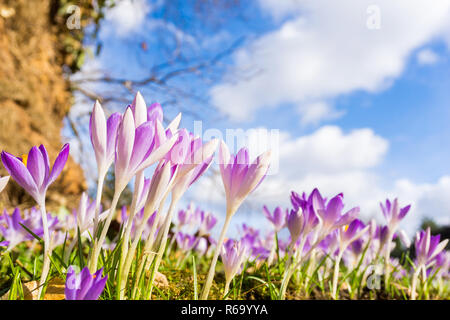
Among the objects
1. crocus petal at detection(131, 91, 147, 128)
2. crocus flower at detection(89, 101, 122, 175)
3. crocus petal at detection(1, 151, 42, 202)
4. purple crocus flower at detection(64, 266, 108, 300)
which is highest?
crocus petal at detection(131, 91, 147, 128)

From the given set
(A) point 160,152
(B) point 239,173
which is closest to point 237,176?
(B) point 239,173

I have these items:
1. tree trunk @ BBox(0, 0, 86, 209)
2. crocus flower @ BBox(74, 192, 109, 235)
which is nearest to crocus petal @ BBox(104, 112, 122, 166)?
crocus flower @ BBox(74, 192, 109, 235)

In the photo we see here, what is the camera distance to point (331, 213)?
705 mm

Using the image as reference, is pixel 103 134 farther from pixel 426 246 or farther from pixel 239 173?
pixel 426 246

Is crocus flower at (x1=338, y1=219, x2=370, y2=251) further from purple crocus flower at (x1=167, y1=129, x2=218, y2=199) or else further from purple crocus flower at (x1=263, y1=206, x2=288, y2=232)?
purple crocus flower at (x1=167, y1=129, x2=218, y2=199)

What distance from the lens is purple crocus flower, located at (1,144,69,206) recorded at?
53 cm

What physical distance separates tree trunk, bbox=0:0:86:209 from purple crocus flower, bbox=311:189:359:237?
260 centimetres

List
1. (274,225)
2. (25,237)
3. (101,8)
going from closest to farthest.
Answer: (25,237)
(274,225)
(101,8)

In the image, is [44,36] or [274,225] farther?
[44,36]

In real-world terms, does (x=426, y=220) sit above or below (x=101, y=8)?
below

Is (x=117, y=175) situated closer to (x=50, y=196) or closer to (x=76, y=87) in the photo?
(x=50, y=196)
